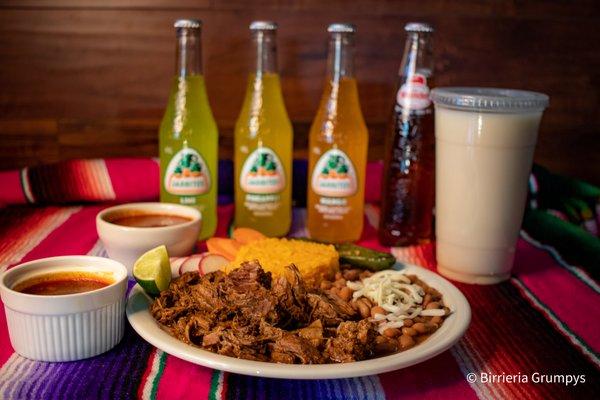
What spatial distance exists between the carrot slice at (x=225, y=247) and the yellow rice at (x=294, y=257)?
1.2 inches

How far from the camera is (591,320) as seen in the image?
1.15 meters

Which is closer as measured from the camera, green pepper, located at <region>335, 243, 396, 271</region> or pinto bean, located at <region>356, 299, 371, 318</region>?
pinto bean, located at <region>356, 299, 371, 318</region>

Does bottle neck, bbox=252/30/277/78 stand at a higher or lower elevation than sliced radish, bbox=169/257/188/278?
higher

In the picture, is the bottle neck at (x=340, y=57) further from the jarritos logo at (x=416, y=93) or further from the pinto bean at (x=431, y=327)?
the pinto bean at (x=431, y=327)

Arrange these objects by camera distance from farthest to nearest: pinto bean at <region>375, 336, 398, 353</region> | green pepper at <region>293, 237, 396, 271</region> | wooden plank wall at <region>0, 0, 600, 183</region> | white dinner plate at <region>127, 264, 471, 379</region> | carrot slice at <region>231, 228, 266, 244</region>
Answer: wooden plank wall at <region>0, 0, 600, 183</region>, carrot slice at <region>231, 228, 266, 244</region>, green pepper at <region>293, 237, 396, 271</region>, pinto bean at <region>375, 336, 398, 353</region>, white dinner plate at <region>127, 264, 471, 379</region>

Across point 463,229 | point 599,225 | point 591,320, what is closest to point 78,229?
point 463,229

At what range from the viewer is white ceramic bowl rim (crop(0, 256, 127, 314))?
90 centimetres

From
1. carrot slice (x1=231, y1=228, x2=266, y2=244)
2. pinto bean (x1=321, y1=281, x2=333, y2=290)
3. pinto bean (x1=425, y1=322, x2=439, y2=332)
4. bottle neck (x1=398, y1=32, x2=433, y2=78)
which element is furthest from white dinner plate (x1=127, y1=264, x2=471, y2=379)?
bottle neck (x1=398, y1=32, x2=433, y2=78)

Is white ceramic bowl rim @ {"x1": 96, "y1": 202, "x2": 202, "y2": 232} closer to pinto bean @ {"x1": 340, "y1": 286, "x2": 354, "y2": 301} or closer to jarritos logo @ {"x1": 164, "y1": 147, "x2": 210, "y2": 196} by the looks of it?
jarritos logo @ {"x1": 164, "y1": 147, "x2": 210, "y2": 196}

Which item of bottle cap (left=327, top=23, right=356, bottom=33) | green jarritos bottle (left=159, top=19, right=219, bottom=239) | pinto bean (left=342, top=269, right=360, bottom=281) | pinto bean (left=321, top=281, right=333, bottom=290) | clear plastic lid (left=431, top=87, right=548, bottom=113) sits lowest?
pinto bean (left=342, top=269, right=360, bottom=281)

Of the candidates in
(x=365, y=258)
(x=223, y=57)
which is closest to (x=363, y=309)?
(x=365, y=258)

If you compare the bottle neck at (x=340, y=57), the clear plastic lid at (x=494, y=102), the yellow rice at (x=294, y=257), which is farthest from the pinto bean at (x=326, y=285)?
the bottle neck at (x=340, y=57)

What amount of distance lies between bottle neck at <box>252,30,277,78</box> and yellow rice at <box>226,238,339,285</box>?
451mm

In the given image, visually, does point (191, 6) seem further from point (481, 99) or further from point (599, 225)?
point (599, 225)
